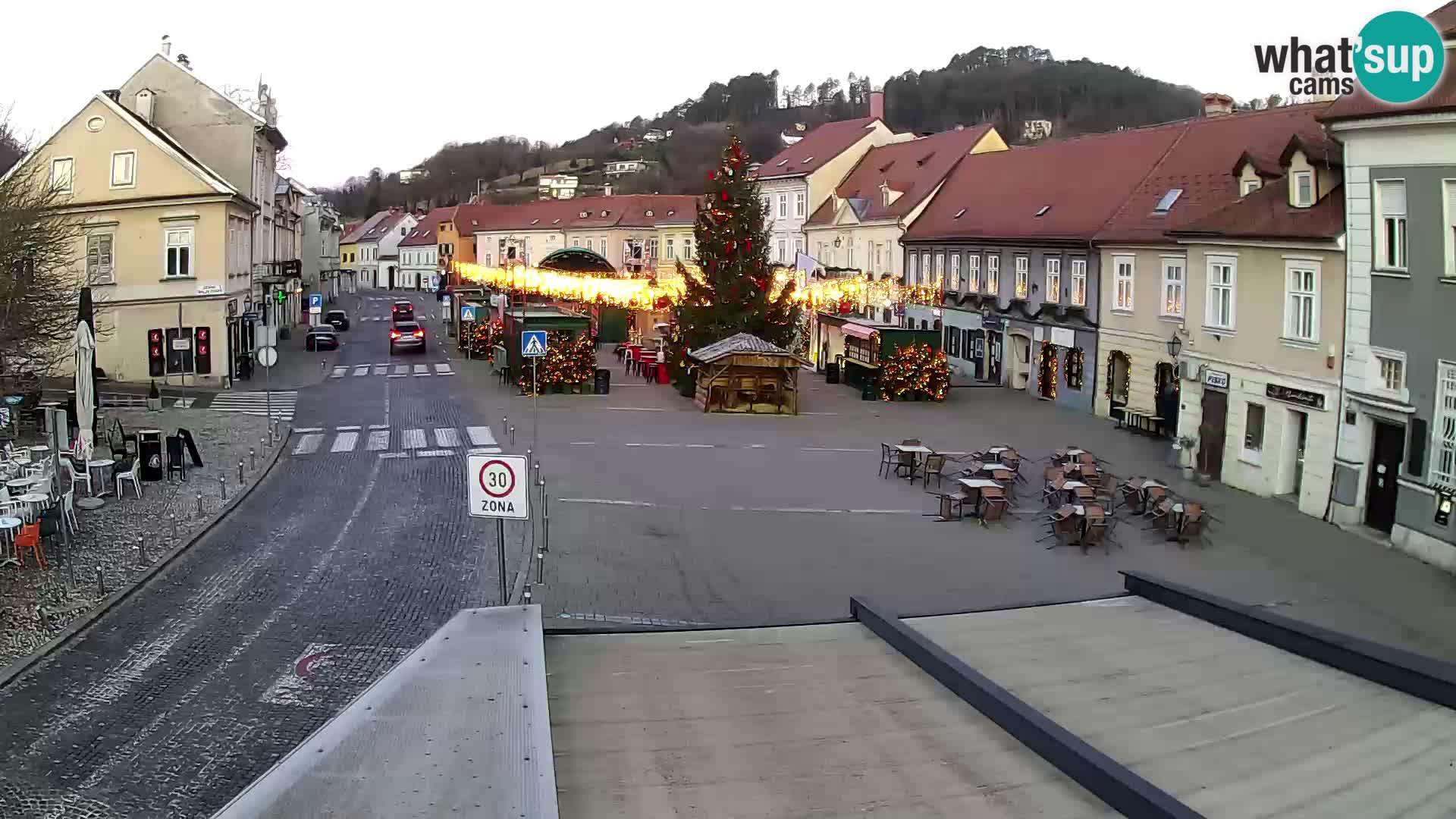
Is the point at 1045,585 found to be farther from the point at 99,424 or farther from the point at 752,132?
the point at 752,132

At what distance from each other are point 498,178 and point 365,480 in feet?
521

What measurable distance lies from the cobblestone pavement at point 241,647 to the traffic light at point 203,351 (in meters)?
18.3

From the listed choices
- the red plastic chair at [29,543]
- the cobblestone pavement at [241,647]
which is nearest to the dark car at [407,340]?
the cobblestone pavement at [241,647]

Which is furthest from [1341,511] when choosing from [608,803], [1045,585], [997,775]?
[608,803]

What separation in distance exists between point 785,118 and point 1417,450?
15615 centimetres

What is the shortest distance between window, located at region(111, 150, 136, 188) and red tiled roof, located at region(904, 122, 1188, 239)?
27.4 meters

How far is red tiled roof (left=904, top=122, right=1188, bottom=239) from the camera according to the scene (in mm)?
37500

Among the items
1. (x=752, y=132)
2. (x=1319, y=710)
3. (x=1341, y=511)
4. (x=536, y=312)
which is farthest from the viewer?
(x=752, y=132)

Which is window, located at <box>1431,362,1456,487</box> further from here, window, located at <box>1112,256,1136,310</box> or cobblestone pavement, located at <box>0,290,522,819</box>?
window, located at <box>1112,256,1136,310</box>

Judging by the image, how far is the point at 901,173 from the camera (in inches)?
2235

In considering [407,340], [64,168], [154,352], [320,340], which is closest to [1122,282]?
[154,352]

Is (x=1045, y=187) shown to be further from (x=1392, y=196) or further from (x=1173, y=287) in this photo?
(x=1392, y=196)

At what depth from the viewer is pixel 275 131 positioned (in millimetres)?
55125

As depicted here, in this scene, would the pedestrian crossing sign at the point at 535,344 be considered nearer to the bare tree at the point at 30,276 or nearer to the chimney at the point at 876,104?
the bare tree at the point at 30,276
